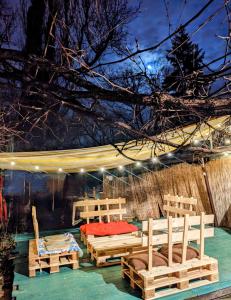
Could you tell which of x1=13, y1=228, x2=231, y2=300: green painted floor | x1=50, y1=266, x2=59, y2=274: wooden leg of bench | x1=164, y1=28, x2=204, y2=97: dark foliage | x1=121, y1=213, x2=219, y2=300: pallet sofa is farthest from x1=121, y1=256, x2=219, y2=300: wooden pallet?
x1=164, y1=28, x2=204, y2=97: dark foliage

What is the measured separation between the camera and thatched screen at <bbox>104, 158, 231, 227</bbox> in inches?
322

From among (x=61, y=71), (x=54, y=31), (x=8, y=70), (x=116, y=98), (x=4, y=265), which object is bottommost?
(x=4, y=265)

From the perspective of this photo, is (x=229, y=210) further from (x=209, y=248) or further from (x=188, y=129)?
(x=188, y=129)

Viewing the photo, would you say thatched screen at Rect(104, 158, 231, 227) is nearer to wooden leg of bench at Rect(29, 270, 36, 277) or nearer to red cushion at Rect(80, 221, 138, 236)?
red cushion at Rect(80, 221, 138, 236)

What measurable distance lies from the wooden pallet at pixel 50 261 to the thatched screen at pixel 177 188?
4.67 metres

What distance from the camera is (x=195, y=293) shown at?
4176mm

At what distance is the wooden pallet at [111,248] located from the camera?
5.45 m

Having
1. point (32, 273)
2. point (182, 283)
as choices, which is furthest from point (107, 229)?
point (182, 283)

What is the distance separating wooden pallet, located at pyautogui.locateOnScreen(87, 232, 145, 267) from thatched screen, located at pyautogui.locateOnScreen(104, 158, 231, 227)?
3.67m

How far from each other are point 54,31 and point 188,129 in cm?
390

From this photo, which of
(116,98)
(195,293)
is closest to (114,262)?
(195,293)

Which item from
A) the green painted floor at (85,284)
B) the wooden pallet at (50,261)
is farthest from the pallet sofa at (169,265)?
the wooden pallet at (50,261)

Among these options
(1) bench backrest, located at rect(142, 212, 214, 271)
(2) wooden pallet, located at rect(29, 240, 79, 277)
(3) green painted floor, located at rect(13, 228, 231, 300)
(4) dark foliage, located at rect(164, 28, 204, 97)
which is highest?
(4) dark foliage, located at rect(164, 28, 204, 97)

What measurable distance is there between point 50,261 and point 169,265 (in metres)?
2.45
